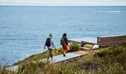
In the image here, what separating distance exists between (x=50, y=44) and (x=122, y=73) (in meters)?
8.11

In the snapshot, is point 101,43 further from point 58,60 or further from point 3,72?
point 3,72

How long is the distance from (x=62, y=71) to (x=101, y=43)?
14670mm

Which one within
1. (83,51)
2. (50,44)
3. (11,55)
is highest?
(50,44)

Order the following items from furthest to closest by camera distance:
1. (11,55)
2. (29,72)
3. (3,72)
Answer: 1. (11,55)
2. (29,72)
3. (3,72)

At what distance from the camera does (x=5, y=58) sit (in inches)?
1657

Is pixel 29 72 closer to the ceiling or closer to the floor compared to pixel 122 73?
closer to the ceiling

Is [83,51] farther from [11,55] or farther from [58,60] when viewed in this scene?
[11,55]

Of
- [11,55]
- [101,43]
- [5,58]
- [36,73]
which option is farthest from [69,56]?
[11,55]

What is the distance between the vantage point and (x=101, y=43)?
22.9 metres

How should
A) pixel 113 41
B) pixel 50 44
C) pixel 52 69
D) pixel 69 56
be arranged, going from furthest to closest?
pixel 113 41 → pixel 69 56 → pixel 50 44 → pixel 52 69

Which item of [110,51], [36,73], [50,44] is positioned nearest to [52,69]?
[36,73]

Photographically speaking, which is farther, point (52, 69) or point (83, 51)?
point (83, 51)

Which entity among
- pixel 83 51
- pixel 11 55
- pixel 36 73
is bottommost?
pixel 11 55

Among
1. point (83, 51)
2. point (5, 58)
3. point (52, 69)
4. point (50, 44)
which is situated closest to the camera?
point (52, 69)
